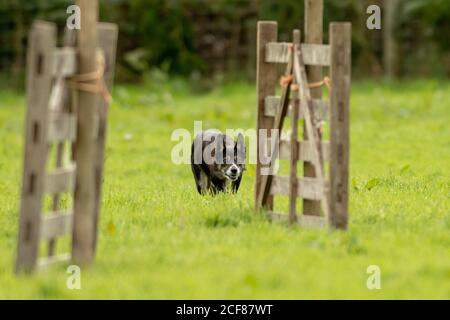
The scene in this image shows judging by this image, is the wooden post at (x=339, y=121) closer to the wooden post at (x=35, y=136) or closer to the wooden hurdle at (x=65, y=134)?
the wooden hurdle at (x=65, y=134)

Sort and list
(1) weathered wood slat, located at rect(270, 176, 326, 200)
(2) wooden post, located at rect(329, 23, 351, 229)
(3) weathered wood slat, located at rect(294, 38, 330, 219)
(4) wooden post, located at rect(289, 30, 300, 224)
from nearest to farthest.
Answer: (2) wooden post, located at rect(329, 23, 351, 229) → (3) weathered wood slat, located at rect(294, 38, 330, 219) → (1) weathered wood slat, located at rect(270, 176, 326, 200) → (4) wooden post, located at rect(289, 30, 300, 224)

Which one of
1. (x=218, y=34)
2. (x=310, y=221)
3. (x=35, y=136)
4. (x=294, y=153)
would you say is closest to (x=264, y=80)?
(x=294, y=153)

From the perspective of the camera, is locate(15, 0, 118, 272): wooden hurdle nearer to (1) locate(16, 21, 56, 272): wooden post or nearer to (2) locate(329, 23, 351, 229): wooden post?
(1) locate(16, 21, 56, 272): wooden post

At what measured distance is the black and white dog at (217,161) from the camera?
1196cm

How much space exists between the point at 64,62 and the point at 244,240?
2191 mm

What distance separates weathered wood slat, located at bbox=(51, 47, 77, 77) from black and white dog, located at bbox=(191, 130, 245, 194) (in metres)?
3.86

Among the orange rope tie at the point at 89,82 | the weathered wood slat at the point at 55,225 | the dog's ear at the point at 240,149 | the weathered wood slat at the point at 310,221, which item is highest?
the orange rope tie at the point at 89,82

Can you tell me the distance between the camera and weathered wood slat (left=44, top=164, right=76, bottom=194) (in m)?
8.03

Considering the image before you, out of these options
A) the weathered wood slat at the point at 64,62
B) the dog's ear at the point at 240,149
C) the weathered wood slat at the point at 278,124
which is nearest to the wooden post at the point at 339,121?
the weathered wood slat at the point at 278,124

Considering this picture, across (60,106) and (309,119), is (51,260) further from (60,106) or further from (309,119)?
(309,119)

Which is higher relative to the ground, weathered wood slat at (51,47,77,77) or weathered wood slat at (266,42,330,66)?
weathered wood slat at (266,42,330,66)

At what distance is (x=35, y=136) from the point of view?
775 centimetres

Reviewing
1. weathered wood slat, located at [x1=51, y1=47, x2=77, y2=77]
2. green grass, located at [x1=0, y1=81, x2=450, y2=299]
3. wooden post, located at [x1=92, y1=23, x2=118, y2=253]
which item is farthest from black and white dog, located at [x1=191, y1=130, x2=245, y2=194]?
weathered wood slat, located at [x1=51, y1=47, x2=77, y2=77]

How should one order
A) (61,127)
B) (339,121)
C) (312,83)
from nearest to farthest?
(61,127)
(339,121)
(312,83)
